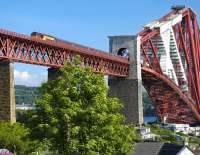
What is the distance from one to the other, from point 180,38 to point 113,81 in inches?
1541

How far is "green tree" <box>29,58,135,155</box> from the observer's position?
38.6m

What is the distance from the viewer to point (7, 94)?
87.7m

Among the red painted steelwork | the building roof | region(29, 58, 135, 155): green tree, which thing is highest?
the red painted steelwork

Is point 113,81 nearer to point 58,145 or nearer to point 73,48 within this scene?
point 73,48

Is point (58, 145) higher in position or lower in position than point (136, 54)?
lower

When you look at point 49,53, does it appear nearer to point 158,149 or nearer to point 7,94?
point 7,94

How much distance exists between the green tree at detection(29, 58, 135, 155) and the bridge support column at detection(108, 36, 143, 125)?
319ft

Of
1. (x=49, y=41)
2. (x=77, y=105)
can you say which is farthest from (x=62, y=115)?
(x=49, y=41)

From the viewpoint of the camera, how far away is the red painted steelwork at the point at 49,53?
3607 inches

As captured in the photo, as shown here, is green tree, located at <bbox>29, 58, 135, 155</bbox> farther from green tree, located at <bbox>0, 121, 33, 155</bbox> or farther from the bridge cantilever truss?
the bridge cantilever truss

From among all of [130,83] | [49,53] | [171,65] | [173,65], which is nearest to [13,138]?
[49,53]

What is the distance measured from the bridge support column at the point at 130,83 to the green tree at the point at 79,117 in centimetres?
9733

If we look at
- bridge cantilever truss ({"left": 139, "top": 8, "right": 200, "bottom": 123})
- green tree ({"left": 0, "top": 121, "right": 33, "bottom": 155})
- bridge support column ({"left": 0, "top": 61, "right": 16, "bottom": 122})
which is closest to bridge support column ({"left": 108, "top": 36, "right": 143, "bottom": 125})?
bridge cantilever truss ({"left": 139, "top": 8, "right": 200, "bottom": 123})

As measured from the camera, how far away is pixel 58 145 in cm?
3969
